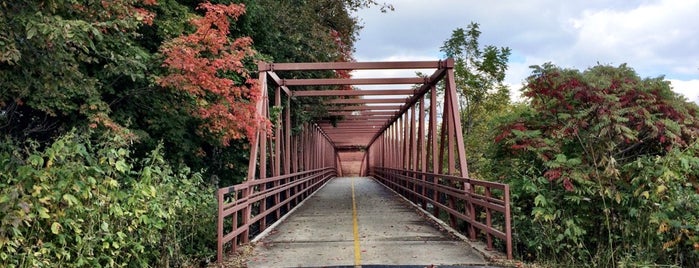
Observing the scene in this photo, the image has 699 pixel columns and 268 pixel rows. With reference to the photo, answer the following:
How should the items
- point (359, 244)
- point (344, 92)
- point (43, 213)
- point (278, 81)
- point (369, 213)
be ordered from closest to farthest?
point (43, 213) → point (359, 244) → point (369, 213) → point (278, 81) → point (344, 92)

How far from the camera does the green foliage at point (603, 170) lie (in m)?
6.10

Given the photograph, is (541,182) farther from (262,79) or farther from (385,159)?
(385,159)

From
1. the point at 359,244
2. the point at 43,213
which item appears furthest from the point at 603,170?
the point at 43,213

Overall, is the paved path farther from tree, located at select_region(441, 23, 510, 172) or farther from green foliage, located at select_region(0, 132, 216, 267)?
tree, located at select_region(441, 23, 510, 172)

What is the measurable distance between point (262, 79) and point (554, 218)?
6.21m

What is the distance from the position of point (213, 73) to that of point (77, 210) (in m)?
3.93

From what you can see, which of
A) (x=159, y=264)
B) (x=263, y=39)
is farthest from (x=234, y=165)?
(x=159, y=264)

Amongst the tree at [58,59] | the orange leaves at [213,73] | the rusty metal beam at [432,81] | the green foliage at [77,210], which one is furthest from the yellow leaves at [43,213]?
the rusty metal beam at [432,81]

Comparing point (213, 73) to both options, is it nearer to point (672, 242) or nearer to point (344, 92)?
point (672, 242)

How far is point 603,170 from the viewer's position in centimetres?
716

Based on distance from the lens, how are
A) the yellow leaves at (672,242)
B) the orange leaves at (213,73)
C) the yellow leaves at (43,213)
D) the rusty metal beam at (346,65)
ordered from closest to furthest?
1. the yellow leaves at (43,213)
2. the yellow leaves at (672,242)
3. the orange leaves at (213,73)
4. the rusty metal beam at (346,65)

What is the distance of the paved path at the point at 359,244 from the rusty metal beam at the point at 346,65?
327 cm

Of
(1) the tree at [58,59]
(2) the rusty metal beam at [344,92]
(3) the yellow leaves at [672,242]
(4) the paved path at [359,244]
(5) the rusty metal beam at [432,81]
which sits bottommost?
(4) the paved path at [359,244]

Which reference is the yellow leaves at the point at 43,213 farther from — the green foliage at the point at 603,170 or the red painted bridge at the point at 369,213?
the green foliage at the point at 603,170
